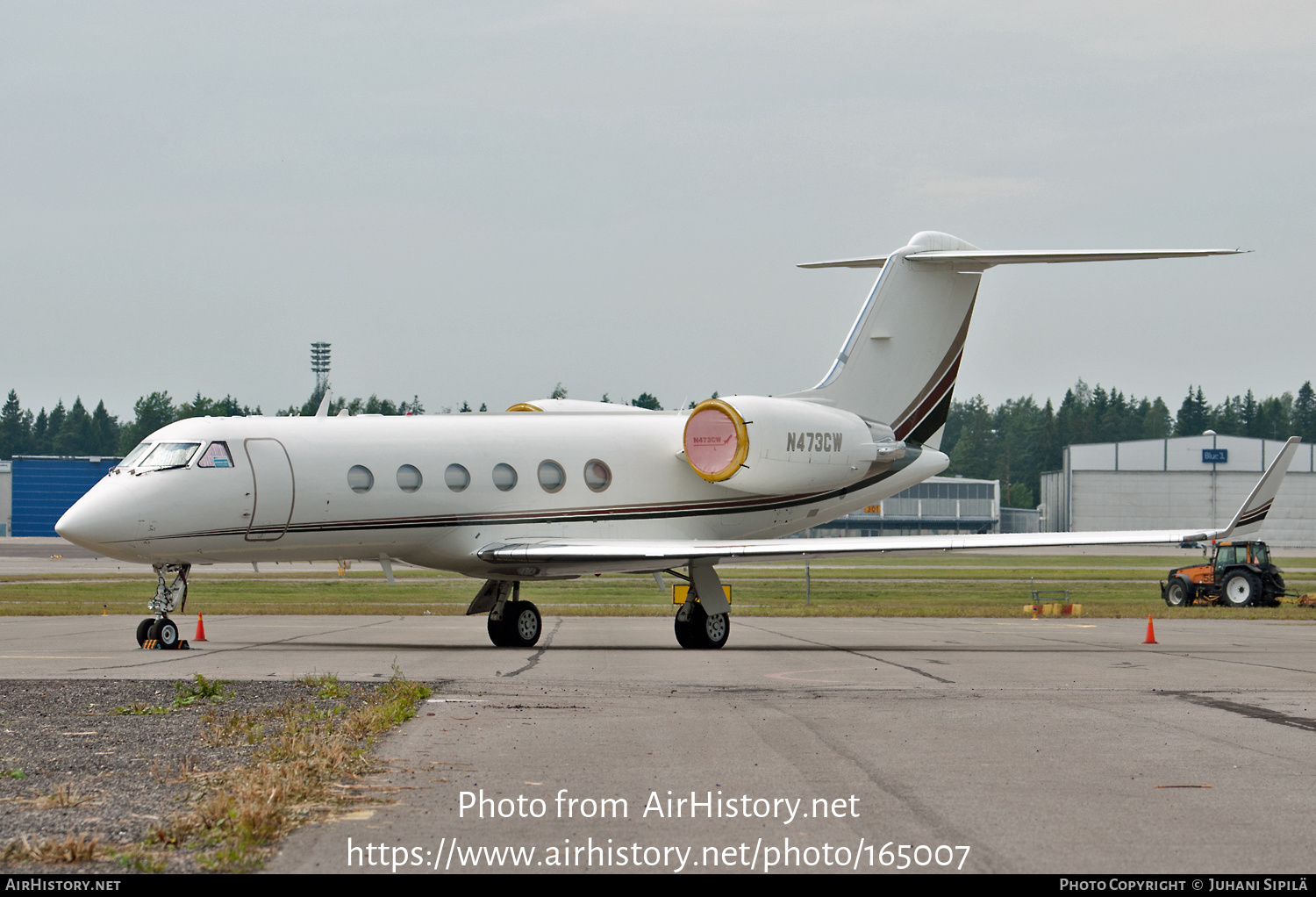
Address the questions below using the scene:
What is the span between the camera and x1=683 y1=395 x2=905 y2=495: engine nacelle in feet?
72.4

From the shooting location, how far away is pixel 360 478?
19.9 metres

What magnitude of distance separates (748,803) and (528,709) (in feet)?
15.8

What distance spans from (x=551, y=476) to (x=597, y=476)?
2.67ft

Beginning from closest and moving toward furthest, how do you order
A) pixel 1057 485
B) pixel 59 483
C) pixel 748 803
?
pixel 748 803, pixel 1057 485, pixel 59 483

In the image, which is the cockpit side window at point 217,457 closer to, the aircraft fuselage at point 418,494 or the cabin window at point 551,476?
the aircraft fuselage at point 418,494

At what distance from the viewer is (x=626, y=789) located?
7.98 m

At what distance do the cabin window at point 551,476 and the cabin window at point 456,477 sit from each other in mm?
1301

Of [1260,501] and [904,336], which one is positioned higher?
[904,336]

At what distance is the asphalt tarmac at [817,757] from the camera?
21.0 ft

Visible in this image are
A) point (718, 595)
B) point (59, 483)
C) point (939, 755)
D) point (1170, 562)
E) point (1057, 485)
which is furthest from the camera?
point (59, 483)

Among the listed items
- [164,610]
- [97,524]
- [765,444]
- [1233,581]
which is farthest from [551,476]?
[1233,581]

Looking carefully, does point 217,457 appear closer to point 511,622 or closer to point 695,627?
point 511,622

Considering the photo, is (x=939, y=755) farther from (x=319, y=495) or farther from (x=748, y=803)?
(x=319, y=495)
